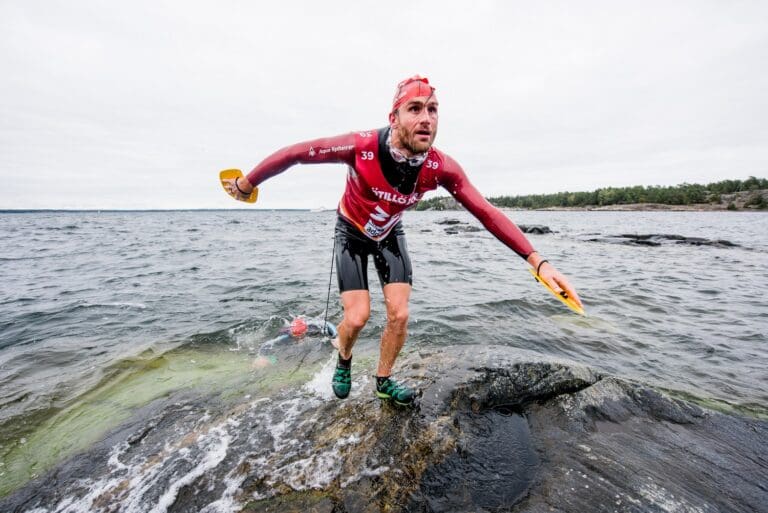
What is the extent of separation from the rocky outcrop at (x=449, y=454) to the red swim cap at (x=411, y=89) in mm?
3190

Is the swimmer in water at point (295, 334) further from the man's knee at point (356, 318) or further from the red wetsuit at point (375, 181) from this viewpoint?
the red wetsuit at point (375, 181)

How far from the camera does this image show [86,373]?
19.4 feet

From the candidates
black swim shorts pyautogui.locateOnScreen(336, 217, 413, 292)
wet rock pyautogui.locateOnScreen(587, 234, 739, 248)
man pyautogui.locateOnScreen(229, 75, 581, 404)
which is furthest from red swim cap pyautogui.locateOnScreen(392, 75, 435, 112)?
wet rock pyautogui.locateOnScreen(587, 234, 739, 248)

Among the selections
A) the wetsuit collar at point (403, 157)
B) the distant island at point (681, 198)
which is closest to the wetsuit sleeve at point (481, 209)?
the wetsuit collar at point (403, 157)

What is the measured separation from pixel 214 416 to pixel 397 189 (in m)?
3.39

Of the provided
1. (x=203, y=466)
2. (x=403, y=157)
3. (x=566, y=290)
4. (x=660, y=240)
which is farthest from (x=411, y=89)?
(x=660, y=240)

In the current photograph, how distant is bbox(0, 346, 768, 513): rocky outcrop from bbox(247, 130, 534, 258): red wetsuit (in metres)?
1.78

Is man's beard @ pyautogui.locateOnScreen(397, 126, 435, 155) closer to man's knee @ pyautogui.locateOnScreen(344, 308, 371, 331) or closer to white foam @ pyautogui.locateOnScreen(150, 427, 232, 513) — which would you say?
man's knee @ pyautogui.locateOnScreen(344, 308, 371, 331)

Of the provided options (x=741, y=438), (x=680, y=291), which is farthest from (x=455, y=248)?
(x=741, y=438)

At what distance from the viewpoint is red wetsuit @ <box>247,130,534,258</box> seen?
366 cm

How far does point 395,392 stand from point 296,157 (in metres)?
2.72

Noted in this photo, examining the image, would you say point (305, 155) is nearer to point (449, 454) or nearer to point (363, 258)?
point (363, 258)

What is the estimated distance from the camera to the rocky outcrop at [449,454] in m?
2.76

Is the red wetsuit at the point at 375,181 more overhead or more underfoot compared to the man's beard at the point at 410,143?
more underfoot
